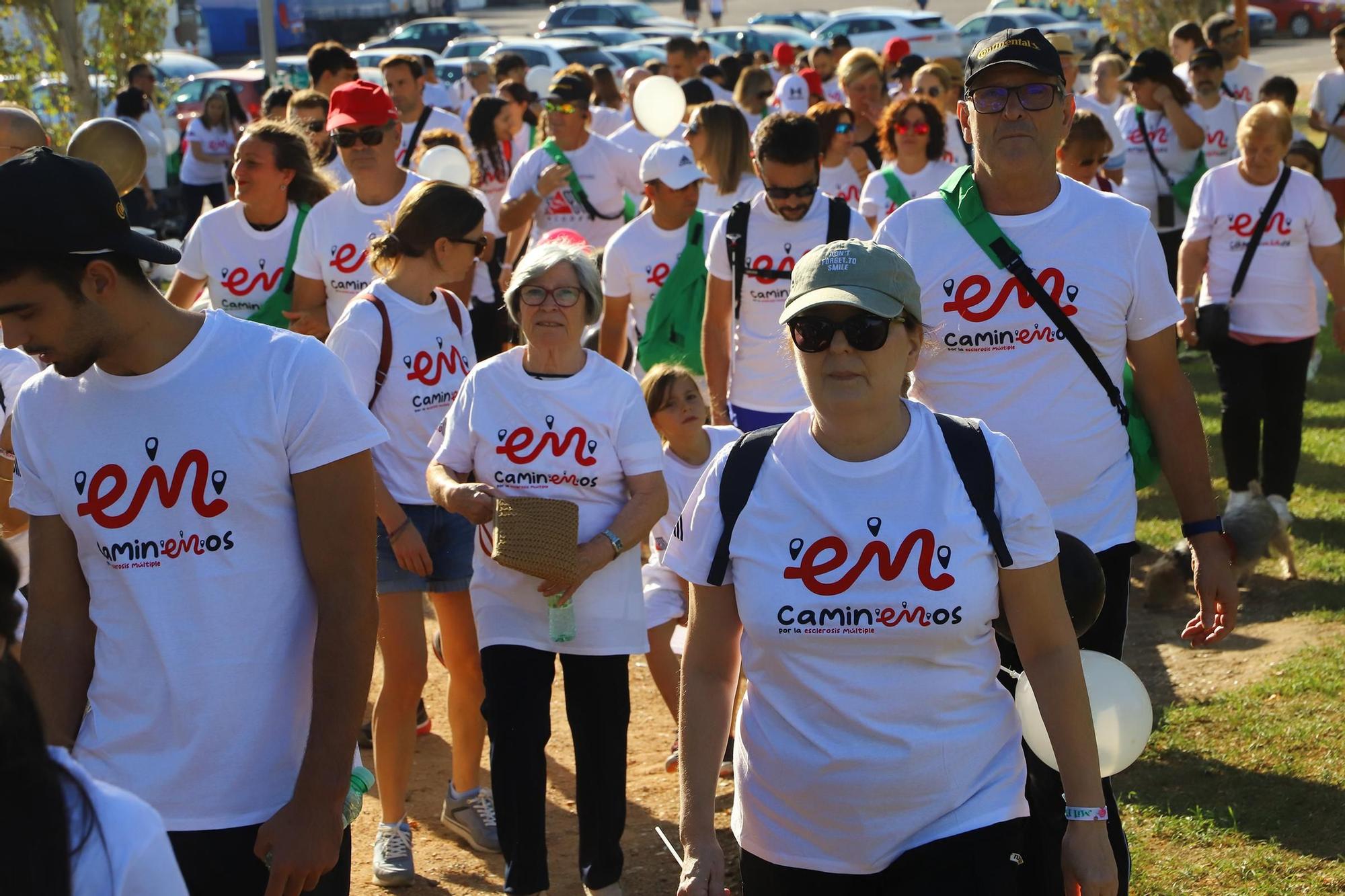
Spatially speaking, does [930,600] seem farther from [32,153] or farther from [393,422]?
[393,422]

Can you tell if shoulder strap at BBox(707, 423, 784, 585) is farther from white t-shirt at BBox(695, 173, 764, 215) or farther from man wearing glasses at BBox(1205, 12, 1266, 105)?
man wearing glasses at BBox(1205, 12, 1266, 105)

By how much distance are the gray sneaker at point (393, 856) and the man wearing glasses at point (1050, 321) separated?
2.31 m

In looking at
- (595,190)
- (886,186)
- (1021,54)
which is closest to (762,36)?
(595,190)

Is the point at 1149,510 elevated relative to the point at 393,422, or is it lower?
lower

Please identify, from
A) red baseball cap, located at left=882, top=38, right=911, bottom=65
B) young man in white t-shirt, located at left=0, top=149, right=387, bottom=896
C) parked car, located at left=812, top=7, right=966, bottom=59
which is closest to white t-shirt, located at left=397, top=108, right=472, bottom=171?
young man in white t-shirt, located at left=0, top=149, right=387, bottom=896

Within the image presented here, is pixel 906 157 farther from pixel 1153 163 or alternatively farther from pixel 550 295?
pixel 550 295

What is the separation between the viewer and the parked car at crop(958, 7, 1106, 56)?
37469 millimetres

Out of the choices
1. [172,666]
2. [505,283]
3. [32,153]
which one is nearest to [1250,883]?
[172,666]

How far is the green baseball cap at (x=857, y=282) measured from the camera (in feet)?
10.2

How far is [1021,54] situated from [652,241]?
3.63m

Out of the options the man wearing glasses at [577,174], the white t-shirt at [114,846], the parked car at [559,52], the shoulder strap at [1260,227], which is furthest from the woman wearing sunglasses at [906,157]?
the parked car at [559,52]

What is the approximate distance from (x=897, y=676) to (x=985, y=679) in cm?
21

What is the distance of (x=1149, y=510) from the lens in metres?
9.48

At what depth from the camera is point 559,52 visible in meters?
34.8
